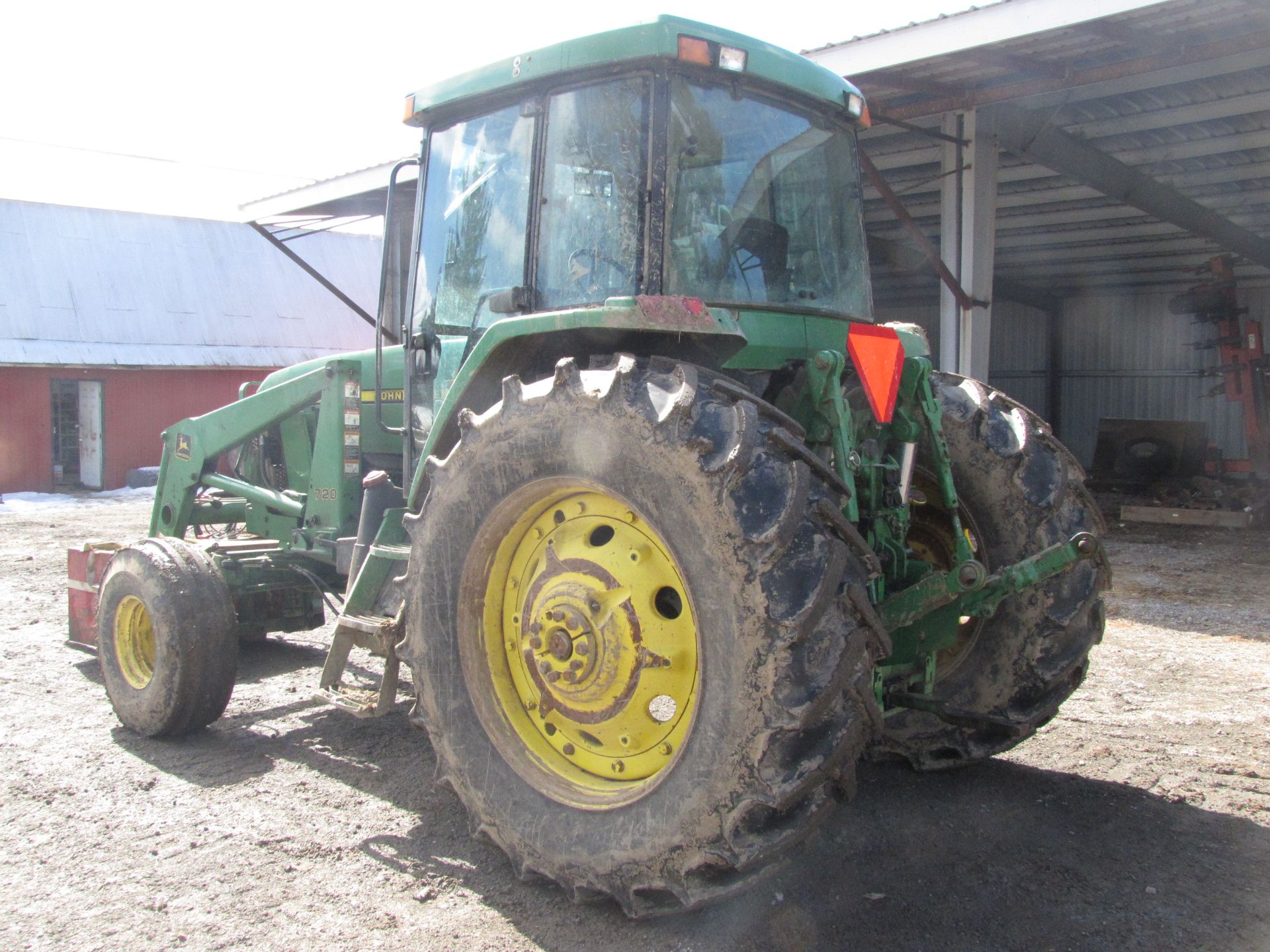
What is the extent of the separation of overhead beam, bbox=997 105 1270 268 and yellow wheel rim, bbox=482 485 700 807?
885cm

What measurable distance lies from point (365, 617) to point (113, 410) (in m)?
19.8

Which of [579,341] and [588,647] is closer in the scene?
[588,647]

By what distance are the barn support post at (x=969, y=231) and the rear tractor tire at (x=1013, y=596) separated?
6.60 meters

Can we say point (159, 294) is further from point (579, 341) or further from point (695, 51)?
point (695, 51)

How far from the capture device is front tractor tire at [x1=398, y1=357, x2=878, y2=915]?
267 cm

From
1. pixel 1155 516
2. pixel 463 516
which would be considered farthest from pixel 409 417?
pixel 1155 516

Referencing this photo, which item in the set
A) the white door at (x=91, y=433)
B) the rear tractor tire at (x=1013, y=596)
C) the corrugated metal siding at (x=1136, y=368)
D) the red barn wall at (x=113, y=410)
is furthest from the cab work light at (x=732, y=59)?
the white door at (x=91, y=433)

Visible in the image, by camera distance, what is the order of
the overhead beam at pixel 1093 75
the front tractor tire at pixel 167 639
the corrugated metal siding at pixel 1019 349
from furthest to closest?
the corrugated metal siding at pixel 1019 349 → the overhead beam at pixel 1093 75 → the front tractor tire at pixel 167 639

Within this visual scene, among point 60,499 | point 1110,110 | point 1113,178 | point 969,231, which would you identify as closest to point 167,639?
point 969,231

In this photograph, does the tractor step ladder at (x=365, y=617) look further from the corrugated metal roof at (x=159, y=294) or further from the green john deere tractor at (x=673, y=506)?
the corrugated metal roof at (x=159, y=294)

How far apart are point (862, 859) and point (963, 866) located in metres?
0.32

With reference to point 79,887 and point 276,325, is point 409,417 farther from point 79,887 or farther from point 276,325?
point 276,325

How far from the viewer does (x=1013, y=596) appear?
3.93 metres

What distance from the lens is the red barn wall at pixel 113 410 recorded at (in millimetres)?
20312
